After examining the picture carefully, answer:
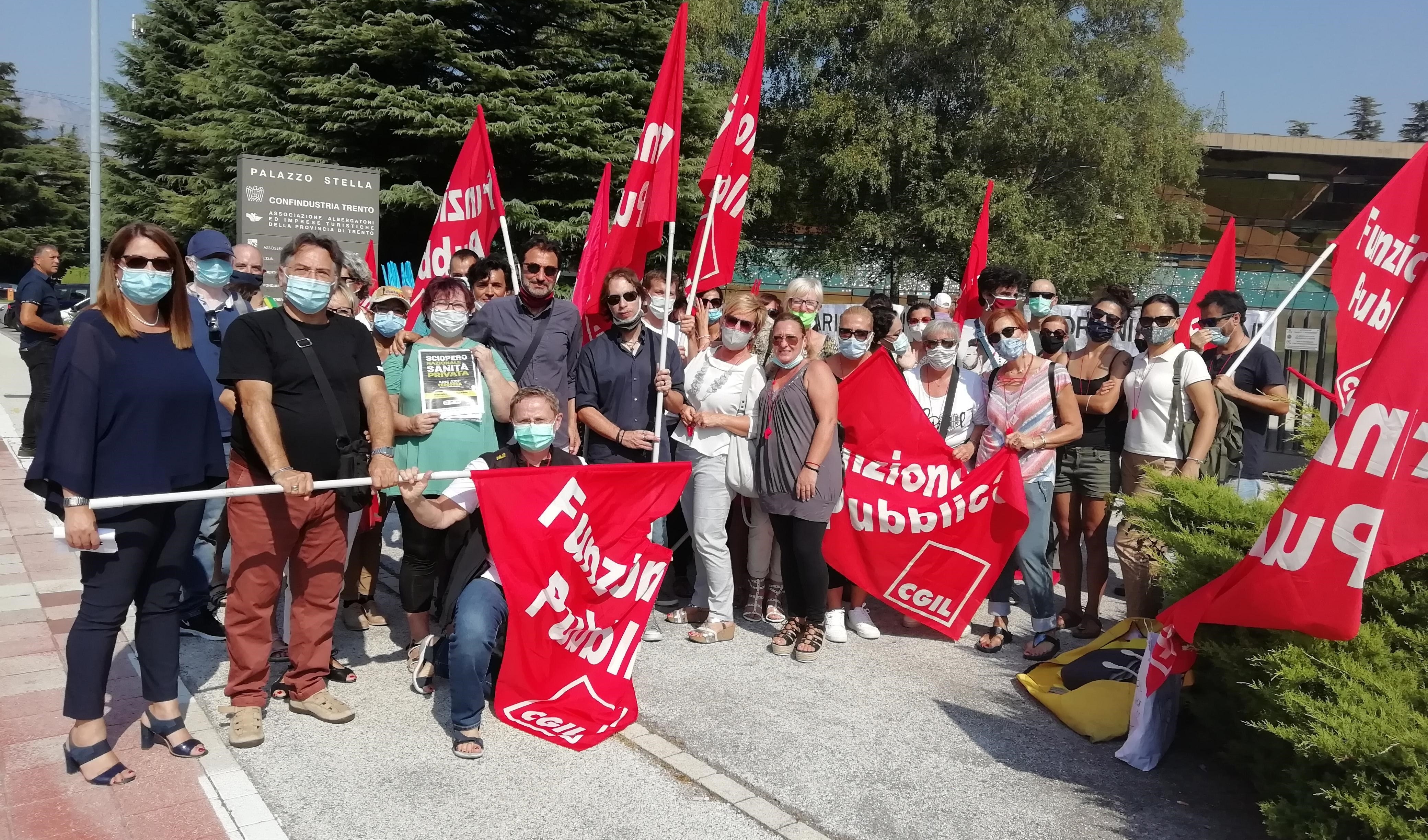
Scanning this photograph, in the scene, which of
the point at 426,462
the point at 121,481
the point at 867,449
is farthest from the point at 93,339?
the point at 867,449

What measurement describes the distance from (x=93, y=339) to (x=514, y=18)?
21041mm

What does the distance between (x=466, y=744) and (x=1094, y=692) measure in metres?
2.72

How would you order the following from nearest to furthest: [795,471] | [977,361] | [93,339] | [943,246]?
[93,339], [795,471], [977,361], [943,246]

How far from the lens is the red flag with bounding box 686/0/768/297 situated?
6.25 metres

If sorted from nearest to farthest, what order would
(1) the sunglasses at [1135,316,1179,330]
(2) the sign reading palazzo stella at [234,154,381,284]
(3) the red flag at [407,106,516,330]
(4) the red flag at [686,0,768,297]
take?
1. (1) the sunglasses at [1135,316,1179,330]
2. (4) the red flag at [686,0,768,297]
3. (3) the red flag at [407,106,516,330]
4. (2) the sign reading palazzo stella at [234,154,381,284]

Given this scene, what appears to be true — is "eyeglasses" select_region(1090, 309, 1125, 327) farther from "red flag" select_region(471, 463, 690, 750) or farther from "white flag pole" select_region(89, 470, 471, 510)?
"white flag pole" select_region(89, 470, 471, 510)

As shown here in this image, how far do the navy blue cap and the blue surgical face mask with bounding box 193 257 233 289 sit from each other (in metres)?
0.03

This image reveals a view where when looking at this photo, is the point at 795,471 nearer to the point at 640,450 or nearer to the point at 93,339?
A: the point at 640,450

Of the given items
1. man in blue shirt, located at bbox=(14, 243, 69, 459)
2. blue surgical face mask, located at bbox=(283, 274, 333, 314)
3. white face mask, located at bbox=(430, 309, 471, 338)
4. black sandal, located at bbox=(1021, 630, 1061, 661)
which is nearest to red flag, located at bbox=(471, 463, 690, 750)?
blue surgical face mask, located at bbox=(283, 274, 333, 314)

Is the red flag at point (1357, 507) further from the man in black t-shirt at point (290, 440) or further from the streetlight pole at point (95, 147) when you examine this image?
the streetlight pole at point (95, 147)

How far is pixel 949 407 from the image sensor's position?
5.88m

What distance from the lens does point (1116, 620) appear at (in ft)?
20.7

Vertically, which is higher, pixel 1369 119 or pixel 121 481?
pixel 1369 119

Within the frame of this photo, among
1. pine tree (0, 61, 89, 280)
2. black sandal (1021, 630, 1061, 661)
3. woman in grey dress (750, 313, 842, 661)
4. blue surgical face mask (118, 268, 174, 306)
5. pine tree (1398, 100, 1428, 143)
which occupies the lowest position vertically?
black sandal (1021, 630, 1061, 661)
